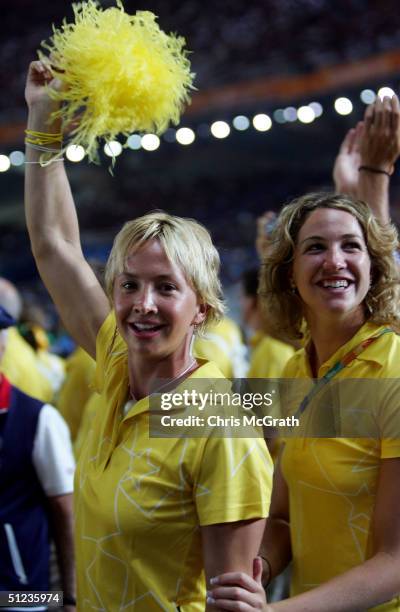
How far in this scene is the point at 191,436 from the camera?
1.35 meters

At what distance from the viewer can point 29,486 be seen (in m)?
2.21

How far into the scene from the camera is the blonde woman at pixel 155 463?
4.26ft

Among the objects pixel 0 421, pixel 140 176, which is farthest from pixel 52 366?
pixel 140 176

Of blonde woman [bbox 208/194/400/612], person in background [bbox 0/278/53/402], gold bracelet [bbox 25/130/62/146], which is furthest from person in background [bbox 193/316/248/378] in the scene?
gold bracelet [bbox 25/130/62/146]

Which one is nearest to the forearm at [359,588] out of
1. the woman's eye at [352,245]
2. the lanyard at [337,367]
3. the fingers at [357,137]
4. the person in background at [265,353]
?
the lanyard at [337,367]

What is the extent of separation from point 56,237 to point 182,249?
390 millimetres

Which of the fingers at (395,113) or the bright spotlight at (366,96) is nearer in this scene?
the fingers at (395,113)

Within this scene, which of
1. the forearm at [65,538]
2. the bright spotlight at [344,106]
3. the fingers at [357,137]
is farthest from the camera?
the bright spotlight at [344,106]

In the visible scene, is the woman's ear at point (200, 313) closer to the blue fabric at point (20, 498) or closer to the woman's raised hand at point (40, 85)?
the woman's raised hand at point (40, 85)

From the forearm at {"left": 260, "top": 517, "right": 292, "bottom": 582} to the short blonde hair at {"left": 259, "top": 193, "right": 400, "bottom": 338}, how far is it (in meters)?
0.49

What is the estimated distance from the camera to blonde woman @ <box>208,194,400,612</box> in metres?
1.50

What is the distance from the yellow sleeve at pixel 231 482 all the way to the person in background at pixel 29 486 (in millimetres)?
968

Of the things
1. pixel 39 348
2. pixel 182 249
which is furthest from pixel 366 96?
pixel 182 249

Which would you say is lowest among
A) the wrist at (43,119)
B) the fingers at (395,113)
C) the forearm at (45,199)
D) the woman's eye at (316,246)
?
the woman's eye at (316,246)
